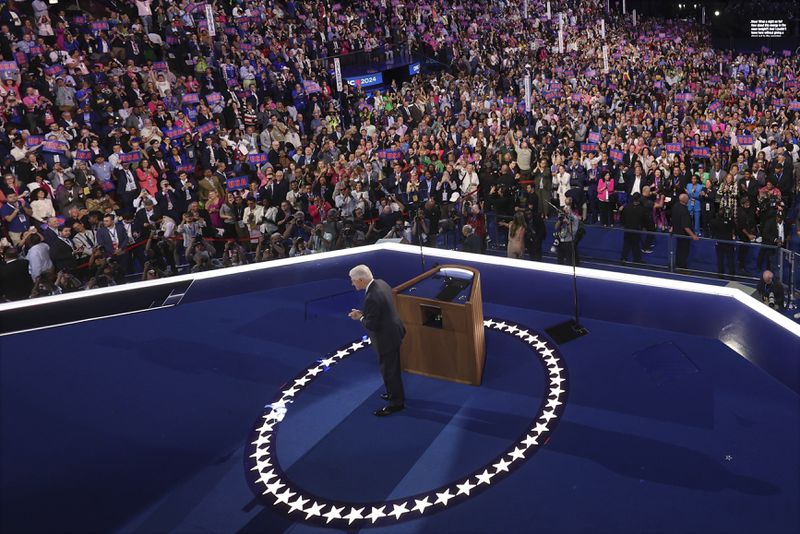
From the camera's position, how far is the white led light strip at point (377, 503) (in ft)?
16.9

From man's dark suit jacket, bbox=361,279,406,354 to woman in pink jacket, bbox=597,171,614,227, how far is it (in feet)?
28.5

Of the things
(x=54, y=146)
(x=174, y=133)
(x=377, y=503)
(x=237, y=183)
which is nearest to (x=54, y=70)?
(x=54, y=146)

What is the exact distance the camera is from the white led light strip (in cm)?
514

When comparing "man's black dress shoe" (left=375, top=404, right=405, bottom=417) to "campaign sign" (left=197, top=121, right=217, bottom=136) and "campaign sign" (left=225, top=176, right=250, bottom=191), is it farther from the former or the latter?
"campaign sign" (left=197, top=121, right=217, bottom=136)

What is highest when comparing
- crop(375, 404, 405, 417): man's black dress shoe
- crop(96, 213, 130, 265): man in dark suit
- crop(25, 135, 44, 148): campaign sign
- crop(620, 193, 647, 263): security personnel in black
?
crop(25, 135, 44, 148): campaign sign

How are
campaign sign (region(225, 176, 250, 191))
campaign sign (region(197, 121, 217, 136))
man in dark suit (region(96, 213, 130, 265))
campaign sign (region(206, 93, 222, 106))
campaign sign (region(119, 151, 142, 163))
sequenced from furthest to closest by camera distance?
campaign sign (region(206, 93, 222, 106)), campaign sign (region(197, 121, 217, 136)), campaign sign (region(119, 151, 142, 163)), campaign sign (region(225, 176, 250, 191)), man in dark suit (region(96, 213, 130, 265))

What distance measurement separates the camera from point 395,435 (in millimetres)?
6125

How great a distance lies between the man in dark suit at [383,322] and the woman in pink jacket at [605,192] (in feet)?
28.4

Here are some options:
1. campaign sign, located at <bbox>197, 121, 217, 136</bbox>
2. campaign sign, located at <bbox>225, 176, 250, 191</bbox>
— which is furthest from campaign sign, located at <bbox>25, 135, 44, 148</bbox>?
campaign sign, located at <bbox>225, 176, 250, 191</bbox>

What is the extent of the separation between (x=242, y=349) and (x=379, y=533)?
3.70 metres

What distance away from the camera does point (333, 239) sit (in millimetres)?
11453

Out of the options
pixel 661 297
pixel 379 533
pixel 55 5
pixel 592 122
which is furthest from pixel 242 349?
pixel 55 5

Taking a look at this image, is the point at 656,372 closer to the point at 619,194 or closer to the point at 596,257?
the point at 596,257

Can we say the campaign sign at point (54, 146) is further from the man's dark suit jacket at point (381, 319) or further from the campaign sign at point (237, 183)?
the man's dark suit jacket at point (381, 319)
